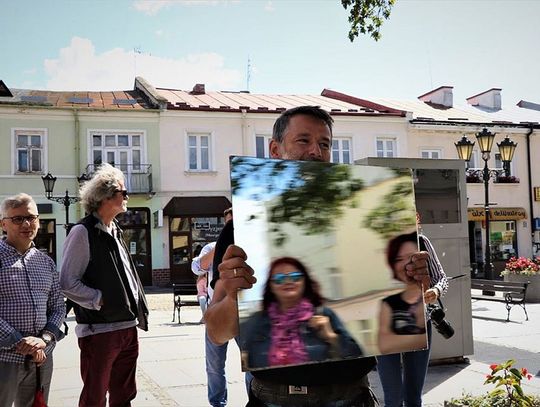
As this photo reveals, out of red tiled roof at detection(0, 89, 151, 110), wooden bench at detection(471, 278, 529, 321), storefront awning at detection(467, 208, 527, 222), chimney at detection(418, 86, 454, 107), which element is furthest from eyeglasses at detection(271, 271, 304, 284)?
chimney at detection(418, 86, 454, 107)

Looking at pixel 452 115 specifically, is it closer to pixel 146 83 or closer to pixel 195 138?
pixel 195 138

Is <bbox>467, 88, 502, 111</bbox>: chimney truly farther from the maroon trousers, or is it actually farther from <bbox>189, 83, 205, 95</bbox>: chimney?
the maroon trousers

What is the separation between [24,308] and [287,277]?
2586 millimetres

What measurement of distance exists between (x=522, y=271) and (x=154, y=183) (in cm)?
1581

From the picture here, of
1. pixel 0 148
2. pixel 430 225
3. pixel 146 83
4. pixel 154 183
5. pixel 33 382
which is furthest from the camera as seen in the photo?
pixel 146 83

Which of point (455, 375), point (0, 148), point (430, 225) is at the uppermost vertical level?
point (0, 148)

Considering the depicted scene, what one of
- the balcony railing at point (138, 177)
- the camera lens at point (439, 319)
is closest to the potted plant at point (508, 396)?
the camera lens at point (439, 319)

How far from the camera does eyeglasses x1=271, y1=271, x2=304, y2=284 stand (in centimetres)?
182

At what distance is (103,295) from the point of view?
3.82 m

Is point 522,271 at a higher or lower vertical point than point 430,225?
lower

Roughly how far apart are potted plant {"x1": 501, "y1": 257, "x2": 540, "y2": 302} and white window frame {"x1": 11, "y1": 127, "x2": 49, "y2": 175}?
1867 cm

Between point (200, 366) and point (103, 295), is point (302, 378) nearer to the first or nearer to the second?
point (103, 295)

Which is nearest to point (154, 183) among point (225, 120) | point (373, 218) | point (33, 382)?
point (225, 120)

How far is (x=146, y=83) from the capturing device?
27.6m
